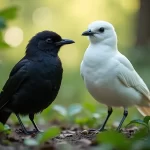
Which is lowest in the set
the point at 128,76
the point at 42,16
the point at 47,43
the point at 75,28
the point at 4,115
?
the point at 4,115

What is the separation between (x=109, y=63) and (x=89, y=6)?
17429mm

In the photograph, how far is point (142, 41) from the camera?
46.2ft

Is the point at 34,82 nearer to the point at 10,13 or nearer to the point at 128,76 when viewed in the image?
the point at 10,13

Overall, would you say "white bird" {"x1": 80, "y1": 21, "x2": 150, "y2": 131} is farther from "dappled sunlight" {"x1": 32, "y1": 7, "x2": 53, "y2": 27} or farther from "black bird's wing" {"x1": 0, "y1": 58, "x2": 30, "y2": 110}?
"dappled sunlight" {"x1": 32, "y1": 7, "x2": 53, "y2": 27}

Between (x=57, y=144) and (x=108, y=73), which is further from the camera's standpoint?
(x=108, y=73)

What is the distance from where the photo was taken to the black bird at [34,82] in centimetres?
500

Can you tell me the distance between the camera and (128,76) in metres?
5.16

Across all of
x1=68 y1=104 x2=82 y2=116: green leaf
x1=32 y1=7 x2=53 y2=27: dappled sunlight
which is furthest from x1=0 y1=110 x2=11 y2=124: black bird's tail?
x1=32 y1=7 x2=53 y2=27: dappled sunlight

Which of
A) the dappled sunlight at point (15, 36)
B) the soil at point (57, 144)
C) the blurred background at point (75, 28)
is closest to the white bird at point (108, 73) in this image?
the soil at point (57, 144)

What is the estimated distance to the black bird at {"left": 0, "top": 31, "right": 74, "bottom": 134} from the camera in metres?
5.00

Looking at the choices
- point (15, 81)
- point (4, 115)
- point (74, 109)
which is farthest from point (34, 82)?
point (74, 109)

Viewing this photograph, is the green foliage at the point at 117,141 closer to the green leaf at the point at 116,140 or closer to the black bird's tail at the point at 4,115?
the green leaf at the point at 116,140

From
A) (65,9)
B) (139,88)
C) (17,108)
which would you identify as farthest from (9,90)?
(65,9)

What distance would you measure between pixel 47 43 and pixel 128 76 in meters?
1.06
